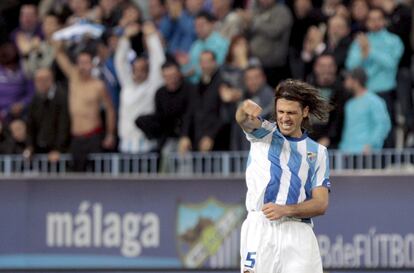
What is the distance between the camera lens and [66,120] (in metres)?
16.5

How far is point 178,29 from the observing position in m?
17.5

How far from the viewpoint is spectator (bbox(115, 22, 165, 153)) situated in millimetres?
16047

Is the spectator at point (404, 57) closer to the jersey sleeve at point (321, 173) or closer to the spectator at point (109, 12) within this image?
the spectator at point (109, 12)

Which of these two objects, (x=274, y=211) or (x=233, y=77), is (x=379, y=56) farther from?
(x=274, y=211)

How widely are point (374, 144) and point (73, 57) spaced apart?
14.8 feet

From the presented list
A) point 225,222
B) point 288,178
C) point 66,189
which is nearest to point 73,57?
point 66,189

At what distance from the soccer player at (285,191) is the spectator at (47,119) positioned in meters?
7.14

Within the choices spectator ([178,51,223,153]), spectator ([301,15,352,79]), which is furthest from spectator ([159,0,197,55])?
spectator ([301,15,352,79])

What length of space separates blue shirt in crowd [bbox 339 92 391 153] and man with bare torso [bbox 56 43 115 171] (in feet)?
9.36

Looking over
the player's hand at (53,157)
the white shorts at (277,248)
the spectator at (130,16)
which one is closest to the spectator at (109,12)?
the spectator at (130,16)

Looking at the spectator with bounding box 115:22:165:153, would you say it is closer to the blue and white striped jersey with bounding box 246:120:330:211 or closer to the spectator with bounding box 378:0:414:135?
the spectator with bounding box 378:0:414:135

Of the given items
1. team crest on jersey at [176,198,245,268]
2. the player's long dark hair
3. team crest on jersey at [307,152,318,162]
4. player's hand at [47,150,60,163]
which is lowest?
team crest on jersey at [176,198,245,268]

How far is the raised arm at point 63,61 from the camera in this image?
667 inches

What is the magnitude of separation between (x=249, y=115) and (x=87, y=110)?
7.77 m
